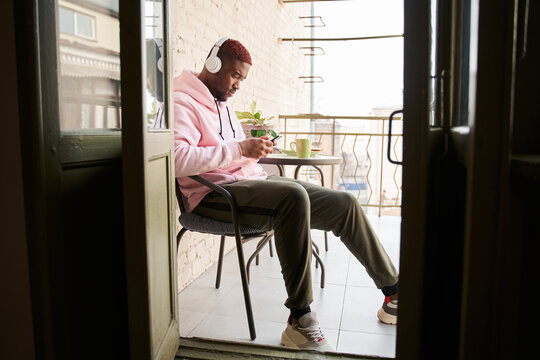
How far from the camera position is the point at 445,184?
51.9 inches

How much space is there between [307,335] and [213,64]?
1301 mm

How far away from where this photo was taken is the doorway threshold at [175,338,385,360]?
159 cm

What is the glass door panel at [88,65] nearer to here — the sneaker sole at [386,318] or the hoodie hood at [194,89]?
the hoodie hood at [194,89]

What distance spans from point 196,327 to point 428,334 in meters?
1.15

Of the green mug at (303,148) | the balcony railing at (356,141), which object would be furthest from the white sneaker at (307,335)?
the balcony railing at (356,141)

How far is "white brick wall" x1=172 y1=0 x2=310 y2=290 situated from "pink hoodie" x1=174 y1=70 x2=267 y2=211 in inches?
17.9

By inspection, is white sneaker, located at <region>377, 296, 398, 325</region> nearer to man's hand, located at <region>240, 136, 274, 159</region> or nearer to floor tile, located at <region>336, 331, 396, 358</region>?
floor tile, located at <region>336, 331, 396, 358</region>

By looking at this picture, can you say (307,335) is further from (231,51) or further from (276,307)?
(231,51)

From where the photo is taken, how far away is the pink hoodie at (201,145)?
188 centimetres

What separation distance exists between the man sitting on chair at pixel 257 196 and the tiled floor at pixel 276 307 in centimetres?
14

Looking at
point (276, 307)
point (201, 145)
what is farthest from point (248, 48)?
point (276, 307)

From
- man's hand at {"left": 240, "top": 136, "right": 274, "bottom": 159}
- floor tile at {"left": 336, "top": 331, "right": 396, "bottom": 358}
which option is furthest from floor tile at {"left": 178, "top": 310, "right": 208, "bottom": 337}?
man's hand at {"left": 240, "top": 136, "right": 274, "bottom": 159}

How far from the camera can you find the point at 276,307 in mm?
2301

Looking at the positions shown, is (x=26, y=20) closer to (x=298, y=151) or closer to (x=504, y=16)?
(x=504, y=16)
